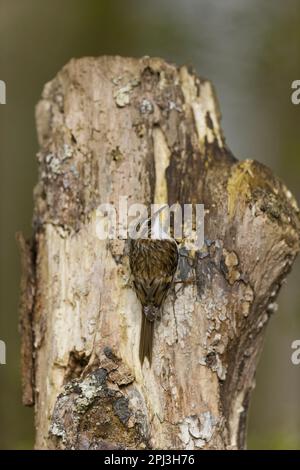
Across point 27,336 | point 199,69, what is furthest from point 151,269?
point 199,69

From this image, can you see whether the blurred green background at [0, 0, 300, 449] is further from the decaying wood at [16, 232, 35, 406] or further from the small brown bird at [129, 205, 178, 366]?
the small brown bird at [129, 205, 178, 366]

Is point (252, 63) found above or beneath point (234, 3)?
beneath

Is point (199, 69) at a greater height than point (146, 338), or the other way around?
point (199, 69)

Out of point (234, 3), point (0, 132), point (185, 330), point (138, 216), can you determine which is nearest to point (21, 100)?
point (0, 132)

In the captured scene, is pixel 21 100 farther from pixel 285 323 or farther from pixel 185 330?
pixel 185 330

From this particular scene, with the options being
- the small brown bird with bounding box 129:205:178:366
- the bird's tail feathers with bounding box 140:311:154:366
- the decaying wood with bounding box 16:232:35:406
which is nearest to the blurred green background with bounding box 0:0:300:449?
the decaying wood with bounding box 16:232:35:406

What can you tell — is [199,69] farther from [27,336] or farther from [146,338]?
[146,338]
